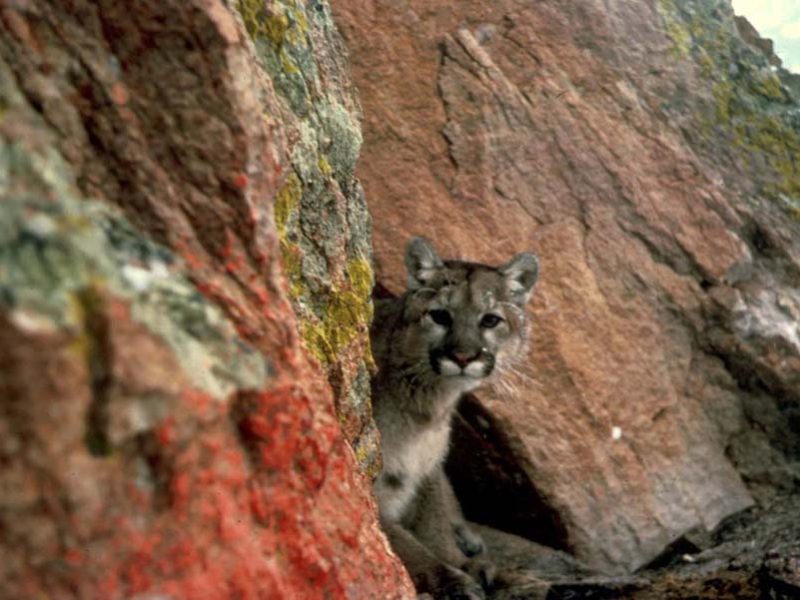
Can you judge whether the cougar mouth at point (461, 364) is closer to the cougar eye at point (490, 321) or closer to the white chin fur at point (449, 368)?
the white chin fur at point (449, 368)

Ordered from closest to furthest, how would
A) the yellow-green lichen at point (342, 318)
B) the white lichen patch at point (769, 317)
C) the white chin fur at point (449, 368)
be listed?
the yellow-green lichen at point (342, 318)
the white chin fur at point (449, 368)
the white lichen patch at point (769, 317)

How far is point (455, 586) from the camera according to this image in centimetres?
680

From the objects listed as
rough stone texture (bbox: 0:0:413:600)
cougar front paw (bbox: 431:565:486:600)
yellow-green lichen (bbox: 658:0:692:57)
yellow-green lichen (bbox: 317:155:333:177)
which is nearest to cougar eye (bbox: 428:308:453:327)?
cougar front paw (bbox: 431:565:486:600)

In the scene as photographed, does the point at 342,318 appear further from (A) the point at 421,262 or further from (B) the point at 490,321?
(B) the point at 490,321

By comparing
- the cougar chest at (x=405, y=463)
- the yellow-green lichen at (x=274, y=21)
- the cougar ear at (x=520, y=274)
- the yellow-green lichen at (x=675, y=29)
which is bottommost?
the cougar chest at (x=405, y=463)

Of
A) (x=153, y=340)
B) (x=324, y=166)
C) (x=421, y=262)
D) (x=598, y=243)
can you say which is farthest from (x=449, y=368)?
(x=153, y=340)

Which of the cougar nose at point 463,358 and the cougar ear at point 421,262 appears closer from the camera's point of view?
the cougar nose at point 463,358

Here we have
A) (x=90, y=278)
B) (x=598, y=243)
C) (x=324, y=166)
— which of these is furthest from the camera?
(x=598, y=243)

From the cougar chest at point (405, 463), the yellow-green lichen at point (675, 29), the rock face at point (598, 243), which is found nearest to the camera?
the cougar chest at point (405, 463)

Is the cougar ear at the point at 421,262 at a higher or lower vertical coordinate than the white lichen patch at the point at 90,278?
lower

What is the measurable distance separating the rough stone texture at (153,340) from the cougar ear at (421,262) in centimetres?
399

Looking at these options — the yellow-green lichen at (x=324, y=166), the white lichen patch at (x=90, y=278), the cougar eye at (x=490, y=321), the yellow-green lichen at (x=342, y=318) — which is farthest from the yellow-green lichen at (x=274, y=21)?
the cougar eye at (x=490, y=321)

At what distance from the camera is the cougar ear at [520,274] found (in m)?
8.32

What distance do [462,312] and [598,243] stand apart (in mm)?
1670
